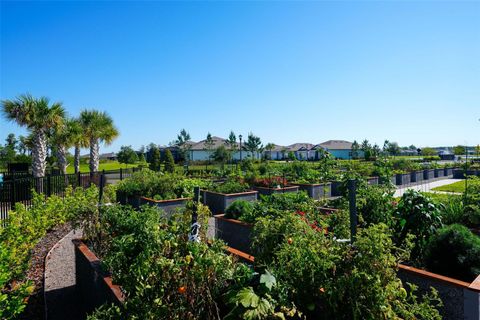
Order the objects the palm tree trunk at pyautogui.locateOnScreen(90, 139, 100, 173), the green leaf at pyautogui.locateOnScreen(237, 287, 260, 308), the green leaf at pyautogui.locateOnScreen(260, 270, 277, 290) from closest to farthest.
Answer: the green leaf at pyautogui.locateOnScreen(237, 287, 260, 308) < the green leaf at pyautogui.locateOnScreen(260, 270, 277, 290) < the palm tree trunk at pyautogui.locateOnScreen(90, 139, 100, 173)

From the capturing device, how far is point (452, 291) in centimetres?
296

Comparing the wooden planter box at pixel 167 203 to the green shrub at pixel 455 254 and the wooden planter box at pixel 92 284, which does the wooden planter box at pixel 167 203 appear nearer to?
the wooden planter box at pixel 92 284

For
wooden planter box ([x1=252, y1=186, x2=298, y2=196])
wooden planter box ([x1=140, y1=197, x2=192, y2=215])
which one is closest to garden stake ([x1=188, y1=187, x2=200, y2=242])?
wooden planter box ([x1=140, y1=197, x2=192, y2=215])

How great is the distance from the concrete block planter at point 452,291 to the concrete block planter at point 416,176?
18.1 meters

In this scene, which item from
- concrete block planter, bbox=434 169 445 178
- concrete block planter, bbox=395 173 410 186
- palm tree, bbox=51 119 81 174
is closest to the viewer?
palm tree, bbox=51 119 81 174

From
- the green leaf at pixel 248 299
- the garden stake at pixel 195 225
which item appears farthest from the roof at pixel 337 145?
the green leaf at pixel 248 299

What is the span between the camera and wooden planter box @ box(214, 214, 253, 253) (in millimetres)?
5699

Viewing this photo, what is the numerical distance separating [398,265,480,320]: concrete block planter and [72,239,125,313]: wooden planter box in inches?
116

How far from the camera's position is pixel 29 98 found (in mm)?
13211

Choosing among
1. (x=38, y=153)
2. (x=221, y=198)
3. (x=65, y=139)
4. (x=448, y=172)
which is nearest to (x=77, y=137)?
(x=65, y=139)

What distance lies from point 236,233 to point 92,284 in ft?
9.82

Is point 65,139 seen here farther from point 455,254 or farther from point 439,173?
point 439,173

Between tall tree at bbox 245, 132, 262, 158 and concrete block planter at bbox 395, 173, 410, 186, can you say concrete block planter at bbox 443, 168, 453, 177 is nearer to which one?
concrete block planter at bbox 395, 173, 410, 186

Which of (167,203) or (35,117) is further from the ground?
(35,117)
